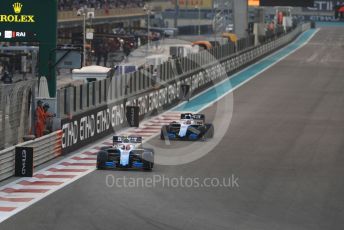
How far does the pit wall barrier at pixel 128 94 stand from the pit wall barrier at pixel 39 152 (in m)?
0.64

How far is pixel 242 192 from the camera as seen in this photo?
21.3 m

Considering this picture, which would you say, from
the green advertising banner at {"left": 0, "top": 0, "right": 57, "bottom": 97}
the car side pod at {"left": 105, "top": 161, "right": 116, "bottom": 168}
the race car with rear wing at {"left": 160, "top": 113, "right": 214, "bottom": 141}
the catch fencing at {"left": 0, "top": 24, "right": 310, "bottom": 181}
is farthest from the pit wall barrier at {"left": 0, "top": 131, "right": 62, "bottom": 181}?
the race car with rear wing at {"left": 160, "top": 113, "right": 214, "bottom": 141}

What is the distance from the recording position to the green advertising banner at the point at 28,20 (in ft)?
96.0

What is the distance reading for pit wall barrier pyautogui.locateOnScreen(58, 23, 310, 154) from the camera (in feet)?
94.4

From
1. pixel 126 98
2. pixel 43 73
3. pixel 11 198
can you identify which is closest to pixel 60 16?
pixel 126 98

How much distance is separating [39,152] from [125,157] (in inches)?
103

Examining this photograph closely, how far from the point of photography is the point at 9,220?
17.7 metres

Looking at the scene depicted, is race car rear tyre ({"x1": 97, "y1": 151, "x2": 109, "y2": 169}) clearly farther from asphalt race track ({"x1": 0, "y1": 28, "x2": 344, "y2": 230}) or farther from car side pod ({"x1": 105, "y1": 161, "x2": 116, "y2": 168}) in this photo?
asphalt race track ({"x1": 0, "y1": 28, "x2": 344, "y2": 230})

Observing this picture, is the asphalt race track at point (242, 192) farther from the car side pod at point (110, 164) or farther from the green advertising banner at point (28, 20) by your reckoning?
the green advertising banner at point (28, 20)

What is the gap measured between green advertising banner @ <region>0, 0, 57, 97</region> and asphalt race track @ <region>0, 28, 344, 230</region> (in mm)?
4980

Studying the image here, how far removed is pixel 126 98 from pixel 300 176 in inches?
507

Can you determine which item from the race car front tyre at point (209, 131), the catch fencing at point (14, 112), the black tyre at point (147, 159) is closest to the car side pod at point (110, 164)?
the black tyre at point (147, 159)

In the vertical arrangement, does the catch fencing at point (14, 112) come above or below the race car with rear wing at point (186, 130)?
above

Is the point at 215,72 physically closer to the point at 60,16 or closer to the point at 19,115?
the point at 60,16
